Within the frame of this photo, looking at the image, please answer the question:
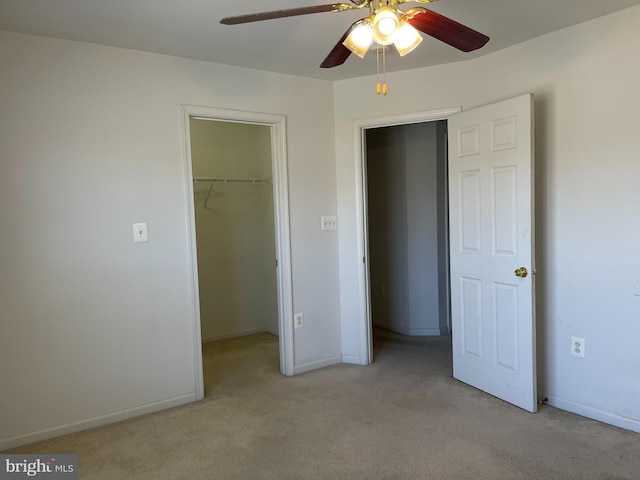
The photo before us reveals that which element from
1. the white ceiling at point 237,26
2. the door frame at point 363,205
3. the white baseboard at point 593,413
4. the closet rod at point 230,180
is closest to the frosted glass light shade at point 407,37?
the white ceiling at point 237,26

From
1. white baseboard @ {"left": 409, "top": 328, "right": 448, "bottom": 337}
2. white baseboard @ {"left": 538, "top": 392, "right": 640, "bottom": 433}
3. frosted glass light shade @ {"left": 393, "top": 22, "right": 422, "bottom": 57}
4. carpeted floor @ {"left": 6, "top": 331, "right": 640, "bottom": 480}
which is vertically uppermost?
frosted glass light shade @ {"left": 393, "top": 22, "right": 422, "bottom": 57}

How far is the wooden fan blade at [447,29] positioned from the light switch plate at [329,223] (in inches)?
74.5

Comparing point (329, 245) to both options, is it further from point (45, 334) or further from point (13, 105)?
point (13, 105)

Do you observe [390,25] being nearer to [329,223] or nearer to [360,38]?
[360,38]

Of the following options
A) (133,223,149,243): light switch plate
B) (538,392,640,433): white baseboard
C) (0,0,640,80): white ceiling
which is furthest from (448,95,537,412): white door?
(133,223,149,243): light switch plate

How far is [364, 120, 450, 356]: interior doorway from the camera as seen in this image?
4.37 m

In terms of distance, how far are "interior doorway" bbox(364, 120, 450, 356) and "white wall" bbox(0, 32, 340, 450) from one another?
1779mm

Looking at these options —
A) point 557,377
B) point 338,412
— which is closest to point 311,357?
point 338,412

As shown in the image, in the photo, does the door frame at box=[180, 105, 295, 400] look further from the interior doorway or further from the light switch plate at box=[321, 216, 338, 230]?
the interior doorway

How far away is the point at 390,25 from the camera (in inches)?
65.5

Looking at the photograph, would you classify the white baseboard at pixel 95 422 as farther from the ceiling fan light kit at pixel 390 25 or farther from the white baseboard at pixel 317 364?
the ceiling fan light kit at pixel 390 25

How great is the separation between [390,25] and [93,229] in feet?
6.78

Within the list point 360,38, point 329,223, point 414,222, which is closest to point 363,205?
point 329,223

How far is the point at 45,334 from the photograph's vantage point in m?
2.59
